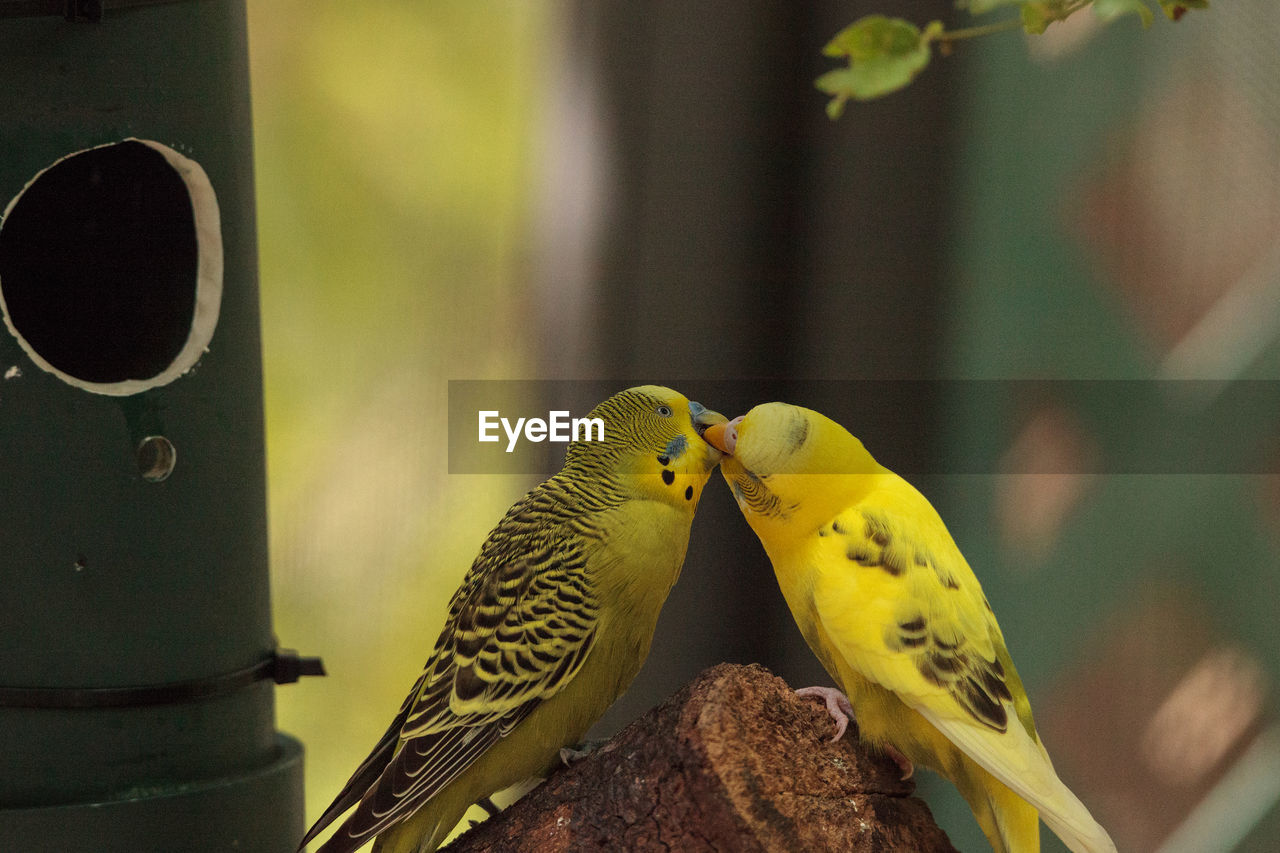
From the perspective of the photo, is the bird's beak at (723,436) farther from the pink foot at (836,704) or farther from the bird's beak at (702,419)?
the pink foot at (836,704)

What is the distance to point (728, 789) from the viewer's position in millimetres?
823

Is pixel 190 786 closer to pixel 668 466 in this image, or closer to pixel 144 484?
pixel 144 484

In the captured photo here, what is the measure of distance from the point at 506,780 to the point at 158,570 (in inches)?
16.5

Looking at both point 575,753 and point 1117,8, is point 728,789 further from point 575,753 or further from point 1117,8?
point 1117,8

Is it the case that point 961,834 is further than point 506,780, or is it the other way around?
point 961,834

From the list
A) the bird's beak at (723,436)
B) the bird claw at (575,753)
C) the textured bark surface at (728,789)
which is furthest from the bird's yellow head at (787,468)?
the bird claw at (575,753)

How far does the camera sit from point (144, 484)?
1081 millimetres

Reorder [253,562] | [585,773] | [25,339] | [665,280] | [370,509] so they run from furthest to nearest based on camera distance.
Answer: [370,509]
[665,280]
[253,562]
[25,339]
[585,773]

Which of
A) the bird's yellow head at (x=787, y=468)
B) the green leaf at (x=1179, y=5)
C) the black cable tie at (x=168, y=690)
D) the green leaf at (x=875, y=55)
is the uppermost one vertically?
the green leaf at (x=1179, y=5)

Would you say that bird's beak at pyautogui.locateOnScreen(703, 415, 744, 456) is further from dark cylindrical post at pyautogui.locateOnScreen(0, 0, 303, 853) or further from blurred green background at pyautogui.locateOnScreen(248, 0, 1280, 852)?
dark cylindrical post at pyautogui.locateOnScreen(0, 0, 303, 853)

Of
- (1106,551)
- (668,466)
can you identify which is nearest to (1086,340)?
(1106,551)

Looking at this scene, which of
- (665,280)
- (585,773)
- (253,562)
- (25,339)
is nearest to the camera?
(585,773)

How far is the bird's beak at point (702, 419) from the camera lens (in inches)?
38.1

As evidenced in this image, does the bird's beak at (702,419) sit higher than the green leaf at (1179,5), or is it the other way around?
the green leaf at (1179,5)
